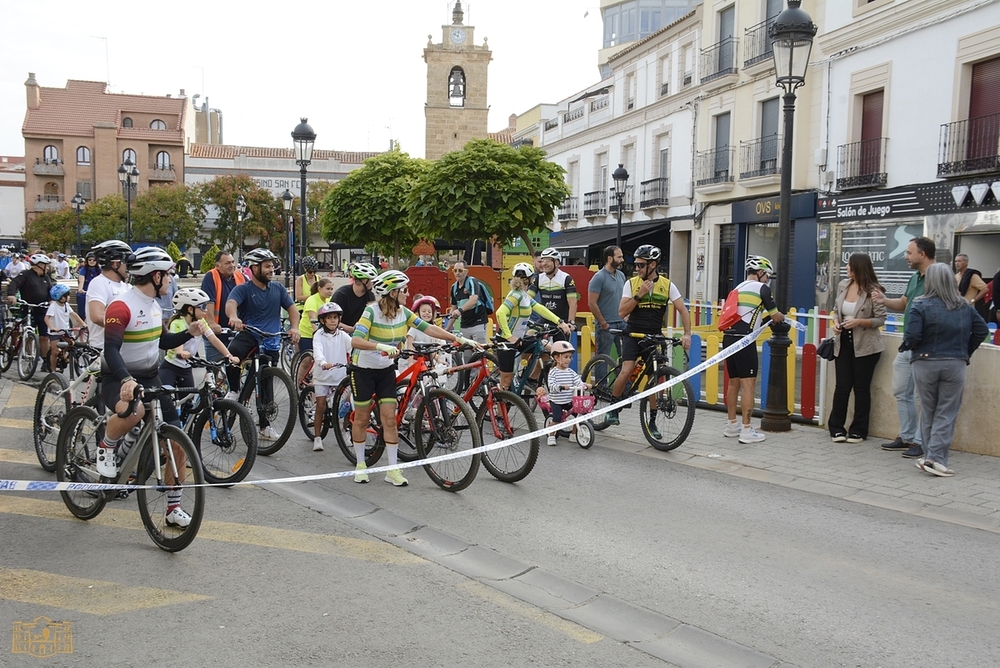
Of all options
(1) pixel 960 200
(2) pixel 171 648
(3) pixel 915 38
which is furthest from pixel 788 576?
(3) pixel 915 38

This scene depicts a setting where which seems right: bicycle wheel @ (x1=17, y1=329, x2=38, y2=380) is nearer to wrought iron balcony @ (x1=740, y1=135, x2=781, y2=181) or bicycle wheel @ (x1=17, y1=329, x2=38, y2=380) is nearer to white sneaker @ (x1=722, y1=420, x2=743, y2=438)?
white sneaker @ (x1=722, y1=420, x2=743, y2=438)

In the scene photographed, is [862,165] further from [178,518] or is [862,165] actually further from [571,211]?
[178,518]

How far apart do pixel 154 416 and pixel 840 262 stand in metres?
20.3

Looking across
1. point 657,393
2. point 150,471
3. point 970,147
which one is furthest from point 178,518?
point 970,147

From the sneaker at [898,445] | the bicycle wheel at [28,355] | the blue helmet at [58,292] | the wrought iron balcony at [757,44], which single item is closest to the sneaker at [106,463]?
the sneaker at [898,445]

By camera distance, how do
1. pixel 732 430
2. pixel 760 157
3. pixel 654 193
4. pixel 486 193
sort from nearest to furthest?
pixel 732 430 → pixel 486 193 → pixel 760 157 → pixel 654 193

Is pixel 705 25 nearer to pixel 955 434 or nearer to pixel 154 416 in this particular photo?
pixel 955 434

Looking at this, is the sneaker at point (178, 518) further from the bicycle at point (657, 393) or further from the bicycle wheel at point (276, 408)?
the bicycle at point (657, 393)

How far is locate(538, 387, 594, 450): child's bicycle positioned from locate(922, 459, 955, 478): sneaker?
286 centimetres

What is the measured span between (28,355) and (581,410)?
29.1 feet

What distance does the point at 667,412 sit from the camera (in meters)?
8.05

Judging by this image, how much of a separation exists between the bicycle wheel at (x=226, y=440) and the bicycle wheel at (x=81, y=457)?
3.05ft

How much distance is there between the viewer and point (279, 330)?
8.55 metres

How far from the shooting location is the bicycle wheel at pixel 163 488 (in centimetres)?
502
